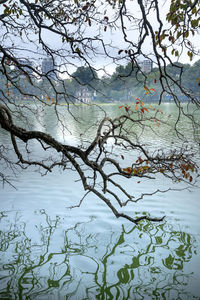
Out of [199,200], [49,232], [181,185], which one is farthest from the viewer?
[181,185]

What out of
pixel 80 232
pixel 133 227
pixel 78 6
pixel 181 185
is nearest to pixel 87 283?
pixel 80 232

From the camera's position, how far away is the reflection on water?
4957mm

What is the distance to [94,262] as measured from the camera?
587 cm

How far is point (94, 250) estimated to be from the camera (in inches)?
248

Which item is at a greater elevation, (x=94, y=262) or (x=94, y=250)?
(x=94, y=250)

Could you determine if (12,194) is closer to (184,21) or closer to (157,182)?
(157,182)

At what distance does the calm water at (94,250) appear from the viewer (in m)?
5.02

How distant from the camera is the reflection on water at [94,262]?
16.3 ft

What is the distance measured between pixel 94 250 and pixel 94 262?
449mm

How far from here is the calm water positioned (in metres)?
5.02

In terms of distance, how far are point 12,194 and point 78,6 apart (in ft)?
20.6

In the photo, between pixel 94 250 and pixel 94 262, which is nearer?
pixel 94 262

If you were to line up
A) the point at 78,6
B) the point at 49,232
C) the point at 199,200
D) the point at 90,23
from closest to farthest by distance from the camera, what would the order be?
the point at 90,23 → the point at 78,6 → the point at 49,232 → the point at 199,200

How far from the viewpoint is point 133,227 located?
7.47 m
